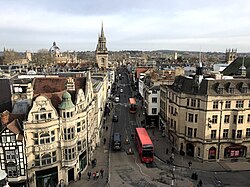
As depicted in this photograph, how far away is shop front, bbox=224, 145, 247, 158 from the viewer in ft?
168

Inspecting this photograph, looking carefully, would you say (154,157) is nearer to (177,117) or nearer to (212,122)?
(177,117)

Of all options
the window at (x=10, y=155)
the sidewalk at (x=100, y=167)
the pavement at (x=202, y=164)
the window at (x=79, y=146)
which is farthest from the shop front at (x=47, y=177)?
the pavement at (x=202, y=164)

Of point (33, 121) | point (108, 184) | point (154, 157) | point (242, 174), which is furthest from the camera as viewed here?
point (154, 157)

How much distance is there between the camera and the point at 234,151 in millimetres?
51469

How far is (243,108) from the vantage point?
164 ft

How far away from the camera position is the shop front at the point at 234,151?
168 feet

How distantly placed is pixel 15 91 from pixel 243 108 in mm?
42948

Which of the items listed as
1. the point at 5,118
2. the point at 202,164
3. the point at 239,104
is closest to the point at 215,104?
the point at 239,104

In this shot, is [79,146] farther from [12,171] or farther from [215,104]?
[215,104]

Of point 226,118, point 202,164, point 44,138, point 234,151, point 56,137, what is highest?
point 226,118

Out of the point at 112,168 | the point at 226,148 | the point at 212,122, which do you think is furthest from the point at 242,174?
the point at 112,168

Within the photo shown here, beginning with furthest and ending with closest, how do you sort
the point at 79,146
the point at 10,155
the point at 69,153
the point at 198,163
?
the point at 198,163
the point at 79,146
the point at 69,153
the point at 10,155

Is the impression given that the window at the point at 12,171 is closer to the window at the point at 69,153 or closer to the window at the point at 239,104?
the window at the point at 69,153

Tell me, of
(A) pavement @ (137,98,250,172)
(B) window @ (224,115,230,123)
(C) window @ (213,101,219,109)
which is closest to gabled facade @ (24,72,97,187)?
(A) pavement @ (137,98,250,172)
